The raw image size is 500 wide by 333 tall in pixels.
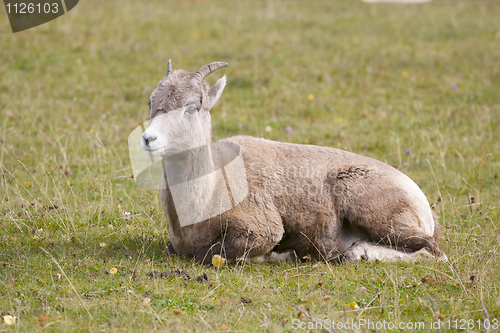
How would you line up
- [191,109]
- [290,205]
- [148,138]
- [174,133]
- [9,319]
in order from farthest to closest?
[290,205] < [191,109] < [174,133] < [148,138] < [9,319]

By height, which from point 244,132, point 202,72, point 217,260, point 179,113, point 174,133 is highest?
point 202,72

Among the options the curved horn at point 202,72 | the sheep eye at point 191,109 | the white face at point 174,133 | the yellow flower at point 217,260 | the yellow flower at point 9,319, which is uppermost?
the curved horn at point 202,72

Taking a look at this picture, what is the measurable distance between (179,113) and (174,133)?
8.4 inches

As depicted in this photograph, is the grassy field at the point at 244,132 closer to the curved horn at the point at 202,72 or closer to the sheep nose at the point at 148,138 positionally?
the sheep nose at the point at 148,138

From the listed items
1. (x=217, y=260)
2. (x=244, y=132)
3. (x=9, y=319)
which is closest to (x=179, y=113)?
(x=217, y=260)

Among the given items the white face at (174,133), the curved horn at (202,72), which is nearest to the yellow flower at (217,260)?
the white face at (174,133)

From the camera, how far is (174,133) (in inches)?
203

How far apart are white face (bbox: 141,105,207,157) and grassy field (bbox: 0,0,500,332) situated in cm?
121

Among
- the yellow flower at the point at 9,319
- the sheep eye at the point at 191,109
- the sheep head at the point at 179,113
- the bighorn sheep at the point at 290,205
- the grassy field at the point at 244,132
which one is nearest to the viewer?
the yellow flower at the point at 9,319

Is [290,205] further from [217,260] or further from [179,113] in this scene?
[179,113]

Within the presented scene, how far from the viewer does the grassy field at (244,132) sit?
4594 millimetres

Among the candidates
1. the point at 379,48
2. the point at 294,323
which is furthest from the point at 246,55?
the point at 294,323

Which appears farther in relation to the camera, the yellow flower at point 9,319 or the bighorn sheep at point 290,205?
the bighorn sheep at point 290,205

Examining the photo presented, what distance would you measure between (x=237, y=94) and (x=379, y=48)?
534 centimetres
